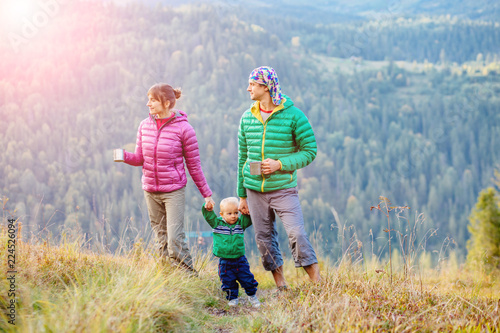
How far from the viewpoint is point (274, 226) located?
4.02 meters

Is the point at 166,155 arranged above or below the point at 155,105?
below

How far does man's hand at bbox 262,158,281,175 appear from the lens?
11.9 ft

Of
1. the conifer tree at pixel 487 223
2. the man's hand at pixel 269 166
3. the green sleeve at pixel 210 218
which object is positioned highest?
the man's hand at pixel 269 166

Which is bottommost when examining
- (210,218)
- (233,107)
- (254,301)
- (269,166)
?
(254,301)

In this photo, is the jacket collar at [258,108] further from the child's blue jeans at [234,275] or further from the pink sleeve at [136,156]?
the child's blue jeans at [234,275]

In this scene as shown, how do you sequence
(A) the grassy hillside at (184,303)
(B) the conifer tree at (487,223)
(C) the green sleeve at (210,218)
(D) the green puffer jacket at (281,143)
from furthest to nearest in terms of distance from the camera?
(B) the conifer tree at (487,223) → (C) the green sleeve at (210,218) → (D) the green puffer jacket at (281,143) → (A) the grassy hillside at (184,303)

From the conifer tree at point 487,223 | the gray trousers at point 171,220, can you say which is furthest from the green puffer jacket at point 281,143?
the conifer tree at point 487,223

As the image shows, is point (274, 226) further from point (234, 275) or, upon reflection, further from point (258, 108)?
point (258, 108)

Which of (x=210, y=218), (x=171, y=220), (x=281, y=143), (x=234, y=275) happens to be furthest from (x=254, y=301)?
(x=281, y=143)

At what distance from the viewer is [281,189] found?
3.77 meters

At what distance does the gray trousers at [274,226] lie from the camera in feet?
12.2

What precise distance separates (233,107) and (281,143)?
3543 inches

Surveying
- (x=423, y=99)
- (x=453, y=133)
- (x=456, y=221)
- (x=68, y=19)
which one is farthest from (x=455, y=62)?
(x=68, y=19)

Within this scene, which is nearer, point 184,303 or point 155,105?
point 184,303
